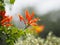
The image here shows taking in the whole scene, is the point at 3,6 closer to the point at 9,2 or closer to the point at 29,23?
the point at 9,2

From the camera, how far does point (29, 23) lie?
7.43 feet

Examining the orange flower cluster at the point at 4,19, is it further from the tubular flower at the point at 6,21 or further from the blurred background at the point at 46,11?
the blurred background at the point at 46,11

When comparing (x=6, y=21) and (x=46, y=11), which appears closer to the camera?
(x=6, y=21)

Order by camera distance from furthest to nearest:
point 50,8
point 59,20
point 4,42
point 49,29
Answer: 1. point 50,8
2. point 59,20
3. point 49,29
4. point 4,42

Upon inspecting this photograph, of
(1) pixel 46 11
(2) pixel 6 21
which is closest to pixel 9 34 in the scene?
(2) pixel 6 21

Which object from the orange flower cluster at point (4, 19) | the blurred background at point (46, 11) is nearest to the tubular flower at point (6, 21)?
the orange flower cluster at point (4, 19)

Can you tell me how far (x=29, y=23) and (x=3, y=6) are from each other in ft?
0.83

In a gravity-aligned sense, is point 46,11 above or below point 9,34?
below

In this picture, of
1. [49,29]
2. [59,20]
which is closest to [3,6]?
[49,29]

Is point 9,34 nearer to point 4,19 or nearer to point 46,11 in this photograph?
point 4,19

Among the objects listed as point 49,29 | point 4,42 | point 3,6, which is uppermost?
point 3,6

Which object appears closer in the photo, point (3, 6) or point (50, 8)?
point (3, 6)

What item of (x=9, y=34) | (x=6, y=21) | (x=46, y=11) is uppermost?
(x=6, y=21)

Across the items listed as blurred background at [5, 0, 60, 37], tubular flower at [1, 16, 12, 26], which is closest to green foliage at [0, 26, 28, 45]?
tubular flower at [1, 16, 12, 26]
